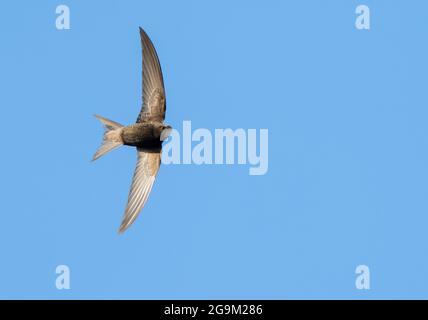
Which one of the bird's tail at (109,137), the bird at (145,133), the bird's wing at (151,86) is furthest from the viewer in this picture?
the bird's wing at (151,86)

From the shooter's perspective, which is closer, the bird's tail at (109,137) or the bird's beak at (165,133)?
the bird's tail at (109,137)

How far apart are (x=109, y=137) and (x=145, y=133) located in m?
0.35

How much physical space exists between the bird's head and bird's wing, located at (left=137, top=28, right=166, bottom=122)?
0.46ft

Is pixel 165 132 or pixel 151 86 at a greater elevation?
pixel 151 86

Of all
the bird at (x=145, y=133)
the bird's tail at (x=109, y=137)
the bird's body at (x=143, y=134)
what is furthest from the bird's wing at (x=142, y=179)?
the bird's tail at (x=109, y=137)

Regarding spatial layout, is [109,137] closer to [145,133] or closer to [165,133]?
[145,133]

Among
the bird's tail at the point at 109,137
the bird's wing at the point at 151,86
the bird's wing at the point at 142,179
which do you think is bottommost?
the bird's wing at the point at 142,179

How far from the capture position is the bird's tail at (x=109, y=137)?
2186cm

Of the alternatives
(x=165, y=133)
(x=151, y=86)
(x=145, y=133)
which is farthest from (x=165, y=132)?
(x=151, y=86)

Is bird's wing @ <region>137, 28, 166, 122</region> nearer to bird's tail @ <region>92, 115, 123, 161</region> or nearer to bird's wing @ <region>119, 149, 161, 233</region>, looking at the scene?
bird's tail @ <region>92, 115, 123, 161</region>

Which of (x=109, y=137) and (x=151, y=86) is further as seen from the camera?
(x=151, y=86)

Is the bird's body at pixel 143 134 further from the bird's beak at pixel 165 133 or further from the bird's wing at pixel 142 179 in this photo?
the bird's wing at pixel 142 179

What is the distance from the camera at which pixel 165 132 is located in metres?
22.1

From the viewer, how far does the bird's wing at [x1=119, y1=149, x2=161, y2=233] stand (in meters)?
22.0
